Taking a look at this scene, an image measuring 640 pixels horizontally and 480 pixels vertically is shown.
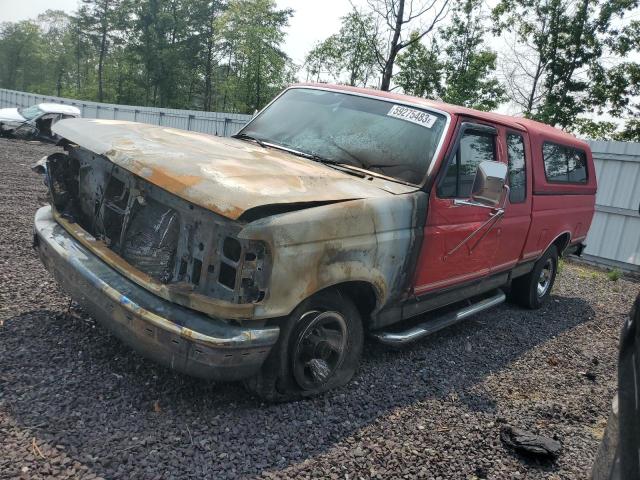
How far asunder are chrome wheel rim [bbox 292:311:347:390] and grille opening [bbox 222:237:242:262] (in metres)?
0.59

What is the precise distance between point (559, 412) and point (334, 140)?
8.37 ft

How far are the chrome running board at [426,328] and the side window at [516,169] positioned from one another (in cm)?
100

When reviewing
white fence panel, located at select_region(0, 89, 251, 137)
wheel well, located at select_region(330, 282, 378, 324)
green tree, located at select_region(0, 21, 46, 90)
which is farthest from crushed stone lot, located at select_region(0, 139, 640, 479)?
green tree, located at select_region(0, 21, 46, 90)

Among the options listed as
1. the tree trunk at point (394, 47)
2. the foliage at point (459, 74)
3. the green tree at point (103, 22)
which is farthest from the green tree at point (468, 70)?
the green tree at point (103, 22)

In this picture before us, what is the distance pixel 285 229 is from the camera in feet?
8.20

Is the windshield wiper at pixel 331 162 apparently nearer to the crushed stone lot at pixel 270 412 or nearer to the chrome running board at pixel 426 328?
the chrome running board at pixel 426 328

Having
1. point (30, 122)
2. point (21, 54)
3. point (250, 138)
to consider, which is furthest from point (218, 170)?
point (21, 54)

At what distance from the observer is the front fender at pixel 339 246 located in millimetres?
2510

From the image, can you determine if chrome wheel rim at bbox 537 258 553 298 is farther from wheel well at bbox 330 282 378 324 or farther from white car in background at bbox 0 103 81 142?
white car in background at bbox 0 103 81 142

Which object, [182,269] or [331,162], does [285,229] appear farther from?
[331,162]

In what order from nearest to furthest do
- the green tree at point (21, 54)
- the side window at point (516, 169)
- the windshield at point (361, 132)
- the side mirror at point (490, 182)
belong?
the side mirror at point (490, 182) → the windshield at point (361, 132) → the side window at point (516, 169) → the green tree at point (21, 54)

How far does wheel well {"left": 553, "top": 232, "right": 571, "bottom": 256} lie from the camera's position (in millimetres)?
6047

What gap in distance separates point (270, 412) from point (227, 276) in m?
0.92

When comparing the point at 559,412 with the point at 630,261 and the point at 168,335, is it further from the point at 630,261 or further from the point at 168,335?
the point at 630,261
